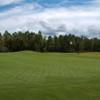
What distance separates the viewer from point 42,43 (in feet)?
356

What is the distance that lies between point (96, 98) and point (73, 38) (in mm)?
108817

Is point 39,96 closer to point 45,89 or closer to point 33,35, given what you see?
point 45,89

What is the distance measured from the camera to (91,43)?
118 metres

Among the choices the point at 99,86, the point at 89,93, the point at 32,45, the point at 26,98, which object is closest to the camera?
the point at 26,98

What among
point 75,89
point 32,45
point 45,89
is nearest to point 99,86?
point 75,89

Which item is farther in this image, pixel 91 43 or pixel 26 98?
pixel 91 43

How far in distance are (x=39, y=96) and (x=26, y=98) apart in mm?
536

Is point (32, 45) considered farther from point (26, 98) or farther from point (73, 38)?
point (26, 98)

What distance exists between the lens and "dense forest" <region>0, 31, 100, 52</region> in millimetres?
104625

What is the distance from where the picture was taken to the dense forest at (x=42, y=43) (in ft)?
343

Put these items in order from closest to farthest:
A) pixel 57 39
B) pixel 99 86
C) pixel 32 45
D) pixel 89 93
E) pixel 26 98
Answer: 1. pixel 26 98
2. pixel 89 93
3. pixel 99 86
4. pixel 32 45
5. pixel 57 39

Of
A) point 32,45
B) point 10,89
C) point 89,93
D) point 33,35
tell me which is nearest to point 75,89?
point 89,93

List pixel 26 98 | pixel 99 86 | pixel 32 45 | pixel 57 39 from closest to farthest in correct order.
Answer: pixel 26 98 → pixel 99 86 → pixel 32 45 → pixel 57 39

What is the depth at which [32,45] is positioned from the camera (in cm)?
10719
